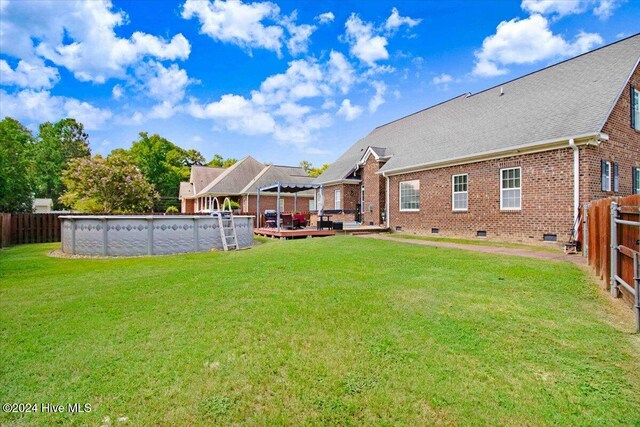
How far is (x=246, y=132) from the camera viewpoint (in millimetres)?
43688

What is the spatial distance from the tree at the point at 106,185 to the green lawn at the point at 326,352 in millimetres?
17849

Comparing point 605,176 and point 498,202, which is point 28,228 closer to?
point 498,202

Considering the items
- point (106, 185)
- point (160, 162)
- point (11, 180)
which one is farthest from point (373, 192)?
point (160, 162)

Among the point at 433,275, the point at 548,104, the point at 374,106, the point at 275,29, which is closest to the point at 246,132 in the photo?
the point at 374,106

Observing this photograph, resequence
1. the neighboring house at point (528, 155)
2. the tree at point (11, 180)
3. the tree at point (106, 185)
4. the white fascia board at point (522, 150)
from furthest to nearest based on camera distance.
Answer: the tree at point (11, 180), the tree at point (106, 185), the neighboring house at point (528, 155), the white fascia board at point (522, 150)

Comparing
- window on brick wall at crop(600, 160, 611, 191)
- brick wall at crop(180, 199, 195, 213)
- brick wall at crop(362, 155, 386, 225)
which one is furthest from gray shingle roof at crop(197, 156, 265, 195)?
window on brick wall at crop(600, 160, 611, 191)

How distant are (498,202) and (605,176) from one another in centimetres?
343

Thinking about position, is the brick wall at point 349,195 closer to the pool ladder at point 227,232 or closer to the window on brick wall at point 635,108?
the pool ladder at point 227,232

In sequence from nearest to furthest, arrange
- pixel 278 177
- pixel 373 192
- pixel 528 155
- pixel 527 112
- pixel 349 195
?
1. pixel 528 155
2. pixel 527 112
3. pixel 373 192
4. pixel 349 195
5. pixel 278 177

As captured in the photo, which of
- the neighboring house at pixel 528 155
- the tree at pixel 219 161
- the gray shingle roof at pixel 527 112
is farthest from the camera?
the tree at pixel 219 161

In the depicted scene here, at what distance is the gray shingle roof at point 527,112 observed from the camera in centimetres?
1181

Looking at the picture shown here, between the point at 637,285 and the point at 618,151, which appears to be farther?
the point at 618,151

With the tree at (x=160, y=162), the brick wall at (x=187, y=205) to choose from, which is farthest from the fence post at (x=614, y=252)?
the tree at (x=160, y=162)

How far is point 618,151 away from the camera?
12.1m
